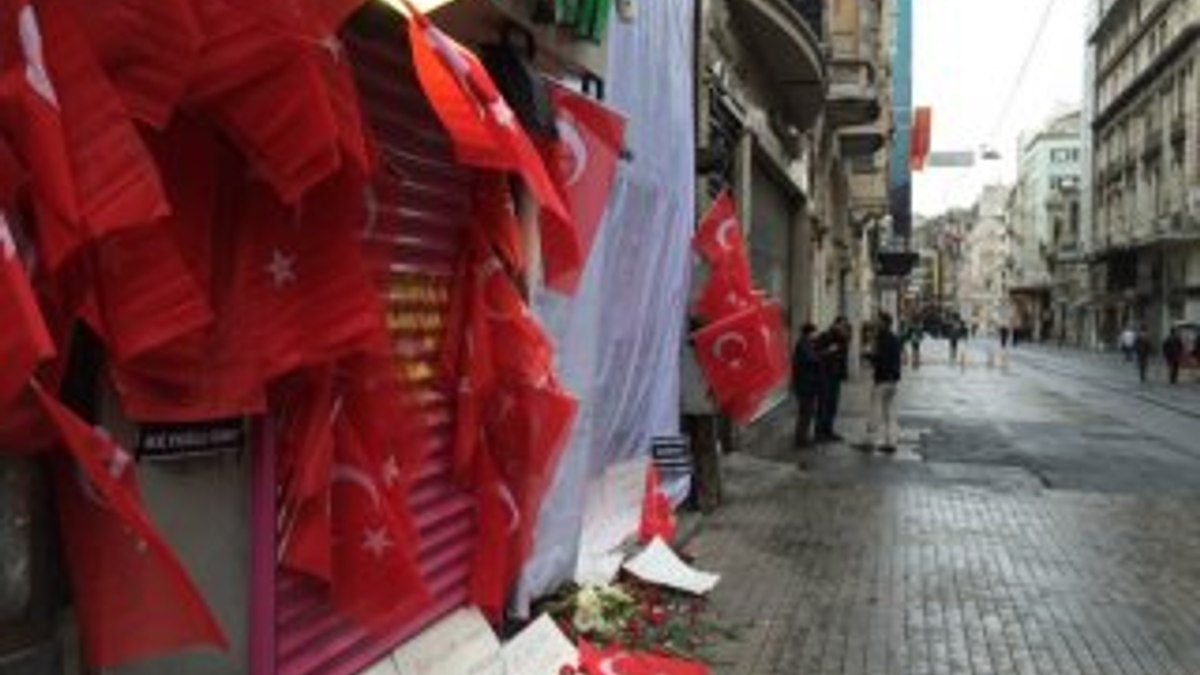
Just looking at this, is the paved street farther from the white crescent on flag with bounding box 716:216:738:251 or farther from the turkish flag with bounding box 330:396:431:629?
the turkish flag with bounding box 330:396:431:629

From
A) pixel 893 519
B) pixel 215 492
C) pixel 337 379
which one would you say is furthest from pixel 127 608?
pixel 893 519

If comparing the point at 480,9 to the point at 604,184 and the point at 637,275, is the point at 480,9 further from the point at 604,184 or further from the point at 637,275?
the point at 637,275

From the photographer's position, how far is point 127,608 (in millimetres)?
4078

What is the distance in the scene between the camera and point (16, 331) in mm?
3285

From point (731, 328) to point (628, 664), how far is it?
5769mm

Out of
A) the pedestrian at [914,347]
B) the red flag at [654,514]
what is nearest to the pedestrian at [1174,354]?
the pedestrian at [914,347]

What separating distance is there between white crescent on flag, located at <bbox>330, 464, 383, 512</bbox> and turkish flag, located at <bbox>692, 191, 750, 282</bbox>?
7804 mm

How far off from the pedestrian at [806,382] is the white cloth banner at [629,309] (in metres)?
8.03

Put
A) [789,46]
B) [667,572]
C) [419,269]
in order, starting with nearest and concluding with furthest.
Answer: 1. [419,269]
2. [667,572]
3. [789,46]

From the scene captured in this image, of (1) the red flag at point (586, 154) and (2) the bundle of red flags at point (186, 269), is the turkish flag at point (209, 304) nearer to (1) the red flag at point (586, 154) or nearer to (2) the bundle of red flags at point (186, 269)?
(2) the bundle of red flags at point (186, 269)

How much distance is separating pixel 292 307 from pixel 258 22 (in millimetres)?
901

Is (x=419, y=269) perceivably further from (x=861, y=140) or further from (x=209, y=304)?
(x=861, y=140)

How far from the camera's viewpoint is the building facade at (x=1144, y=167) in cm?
6950

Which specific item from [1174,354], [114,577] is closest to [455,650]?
[114,577]
